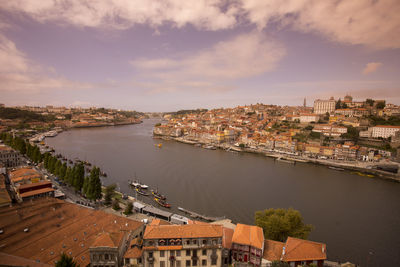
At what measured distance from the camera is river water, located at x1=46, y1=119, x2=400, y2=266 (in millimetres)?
10609

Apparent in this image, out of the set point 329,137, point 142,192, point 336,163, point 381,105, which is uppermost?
point 381,105

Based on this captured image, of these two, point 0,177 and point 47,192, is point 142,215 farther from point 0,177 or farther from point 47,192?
point 0,177

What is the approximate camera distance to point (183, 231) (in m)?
6.82

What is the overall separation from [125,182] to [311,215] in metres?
14.1

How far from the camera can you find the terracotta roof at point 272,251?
7066 mm

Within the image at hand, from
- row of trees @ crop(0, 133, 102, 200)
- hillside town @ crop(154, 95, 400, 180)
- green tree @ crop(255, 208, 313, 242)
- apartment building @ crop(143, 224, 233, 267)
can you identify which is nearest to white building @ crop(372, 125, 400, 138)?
hillside town @ crop(154, 95, 400, 180)

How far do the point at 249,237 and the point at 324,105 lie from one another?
54029mm

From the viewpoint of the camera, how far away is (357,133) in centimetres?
3462

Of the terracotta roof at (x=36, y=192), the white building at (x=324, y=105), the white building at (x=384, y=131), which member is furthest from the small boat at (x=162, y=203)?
the white building at (x=324, y=105)

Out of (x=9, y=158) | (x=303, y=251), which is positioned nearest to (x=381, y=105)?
(x=303, y=251)

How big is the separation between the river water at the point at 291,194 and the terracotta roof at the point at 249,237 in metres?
4.25

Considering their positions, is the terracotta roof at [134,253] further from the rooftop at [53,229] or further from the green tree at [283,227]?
the green tree at [283,227]

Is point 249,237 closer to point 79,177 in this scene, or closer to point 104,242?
point 104,242

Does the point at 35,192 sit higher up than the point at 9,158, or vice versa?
the point at 9,158
